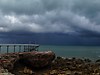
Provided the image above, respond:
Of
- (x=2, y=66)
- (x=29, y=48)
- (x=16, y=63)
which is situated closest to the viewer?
(x=2, y=66)

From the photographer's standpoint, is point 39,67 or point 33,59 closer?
point 33,59

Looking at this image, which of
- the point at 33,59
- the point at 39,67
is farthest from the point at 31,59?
the point at 39,67

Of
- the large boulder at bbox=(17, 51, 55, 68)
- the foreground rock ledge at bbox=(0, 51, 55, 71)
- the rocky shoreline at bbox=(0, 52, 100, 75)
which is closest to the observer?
the rocky shoreline at bbox=(0, 52, 100, 75)

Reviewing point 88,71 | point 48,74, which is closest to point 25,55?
point 48,74

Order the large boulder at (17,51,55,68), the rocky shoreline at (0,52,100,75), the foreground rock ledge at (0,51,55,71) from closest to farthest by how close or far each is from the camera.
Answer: the rocky shoreline at (0,52,100,75)
the foreground rock ledge at (0,51,55,71)
the large boulder at (17,51,55,68)

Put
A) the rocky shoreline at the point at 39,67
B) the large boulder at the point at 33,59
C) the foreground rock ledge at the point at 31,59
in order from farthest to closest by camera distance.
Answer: the large boulder at the point at 33,59 < the foreground rock ledge at the point at 31,59 < the rocky shoreline at the point at 39,67

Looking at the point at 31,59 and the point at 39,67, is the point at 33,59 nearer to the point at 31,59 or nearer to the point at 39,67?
the point at 31,59

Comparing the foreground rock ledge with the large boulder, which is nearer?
the foreground rock ledge

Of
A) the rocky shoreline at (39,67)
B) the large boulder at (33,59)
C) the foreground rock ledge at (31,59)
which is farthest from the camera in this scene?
the large boulder at (33,59)

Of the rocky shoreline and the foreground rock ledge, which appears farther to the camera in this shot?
the foreground rock ledge

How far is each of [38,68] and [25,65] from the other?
290cm

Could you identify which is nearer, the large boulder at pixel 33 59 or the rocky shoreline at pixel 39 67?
the rocky shoreline at pixel 39 67

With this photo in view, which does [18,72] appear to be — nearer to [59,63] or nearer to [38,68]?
[38,68]

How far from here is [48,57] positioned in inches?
2376
